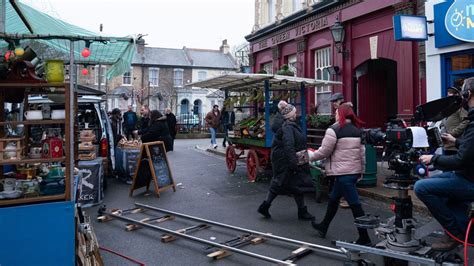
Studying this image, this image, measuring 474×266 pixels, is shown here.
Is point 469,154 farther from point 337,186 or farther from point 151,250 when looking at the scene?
point 151,250

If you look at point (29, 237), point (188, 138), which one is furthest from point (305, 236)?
point (188, 138)

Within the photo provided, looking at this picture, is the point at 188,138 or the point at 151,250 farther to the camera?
the point at 188,138

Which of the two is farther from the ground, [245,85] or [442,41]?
[442,41]

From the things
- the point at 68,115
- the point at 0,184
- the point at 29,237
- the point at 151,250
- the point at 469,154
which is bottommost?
the point at 151,250

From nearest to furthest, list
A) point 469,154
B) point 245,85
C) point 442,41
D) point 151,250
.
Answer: point 469,154 < point 151,250 < point 442,41 < point 245,85

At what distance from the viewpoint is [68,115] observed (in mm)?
3705

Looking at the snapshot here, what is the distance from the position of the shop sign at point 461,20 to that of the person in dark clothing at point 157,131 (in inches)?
261

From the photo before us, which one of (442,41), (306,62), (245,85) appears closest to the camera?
(442,41)

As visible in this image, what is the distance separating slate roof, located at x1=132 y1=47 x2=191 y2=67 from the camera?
44031 millimetres

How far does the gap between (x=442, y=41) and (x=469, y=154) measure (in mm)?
6592

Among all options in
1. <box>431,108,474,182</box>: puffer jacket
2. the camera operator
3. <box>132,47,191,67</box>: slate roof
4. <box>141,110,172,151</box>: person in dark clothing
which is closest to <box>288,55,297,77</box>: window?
<box>141,110,172,151</box>: person in dark clothing

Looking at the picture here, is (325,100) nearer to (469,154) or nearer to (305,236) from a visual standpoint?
(305,236)

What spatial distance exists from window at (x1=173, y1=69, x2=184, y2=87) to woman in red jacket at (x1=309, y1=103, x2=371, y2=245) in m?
41.3

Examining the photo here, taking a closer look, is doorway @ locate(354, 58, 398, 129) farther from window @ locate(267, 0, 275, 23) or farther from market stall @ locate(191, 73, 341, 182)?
window @ locate(267, 0, 275, 23)
